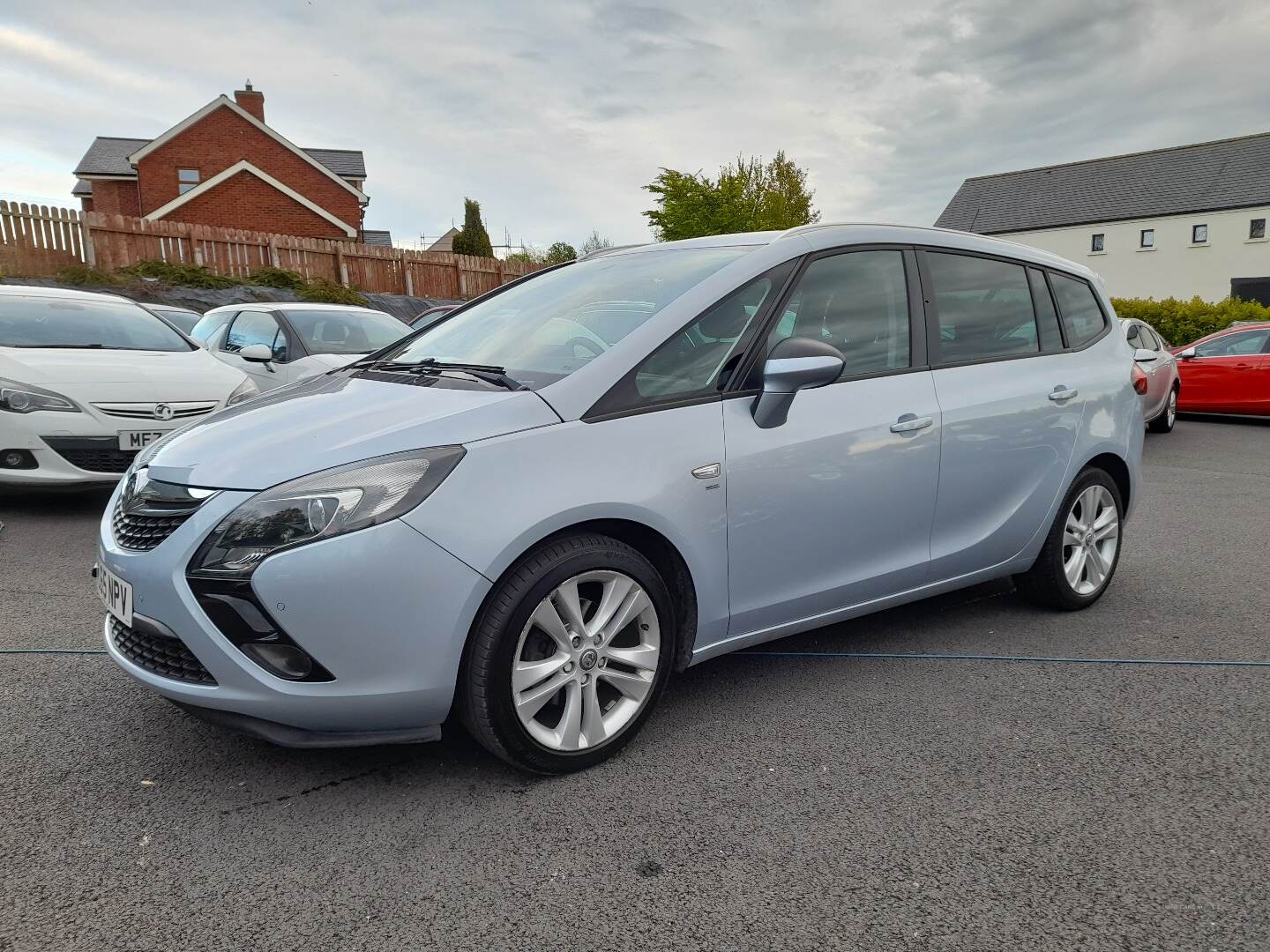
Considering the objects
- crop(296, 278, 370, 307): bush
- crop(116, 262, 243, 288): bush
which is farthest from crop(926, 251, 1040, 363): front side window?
crop(116, 262, 243, 288): bush

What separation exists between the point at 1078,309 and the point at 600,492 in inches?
116

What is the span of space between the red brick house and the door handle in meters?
35.0

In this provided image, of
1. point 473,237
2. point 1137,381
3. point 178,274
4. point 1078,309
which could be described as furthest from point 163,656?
point 473,237

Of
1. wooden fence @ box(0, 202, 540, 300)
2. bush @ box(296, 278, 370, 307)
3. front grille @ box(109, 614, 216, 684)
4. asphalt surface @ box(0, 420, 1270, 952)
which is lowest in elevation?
asphalt surface @ box(0, 420, 1270, 952)

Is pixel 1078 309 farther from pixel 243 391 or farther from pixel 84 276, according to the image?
pixel 84 276

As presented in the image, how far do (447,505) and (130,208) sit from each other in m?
46.4

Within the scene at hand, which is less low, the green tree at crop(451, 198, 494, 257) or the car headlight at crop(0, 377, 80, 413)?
the green tree at crop(451, 198, 494, 257)

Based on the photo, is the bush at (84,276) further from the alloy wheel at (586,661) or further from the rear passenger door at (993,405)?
the alloy wheel at (586,661)

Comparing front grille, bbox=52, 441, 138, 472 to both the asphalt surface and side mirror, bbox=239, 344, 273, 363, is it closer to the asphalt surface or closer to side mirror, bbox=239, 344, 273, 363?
side mirror, bbox=239, 344, 273, 363

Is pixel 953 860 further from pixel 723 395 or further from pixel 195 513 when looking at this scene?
pixel 195 513

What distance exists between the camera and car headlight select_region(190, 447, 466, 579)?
2.47 meters

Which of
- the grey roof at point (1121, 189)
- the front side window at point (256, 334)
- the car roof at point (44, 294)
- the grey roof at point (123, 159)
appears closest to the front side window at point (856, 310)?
the car roof at point (44, 294)

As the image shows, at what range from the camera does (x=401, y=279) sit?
26.0 meters

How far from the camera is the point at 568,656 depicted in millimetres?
2752
